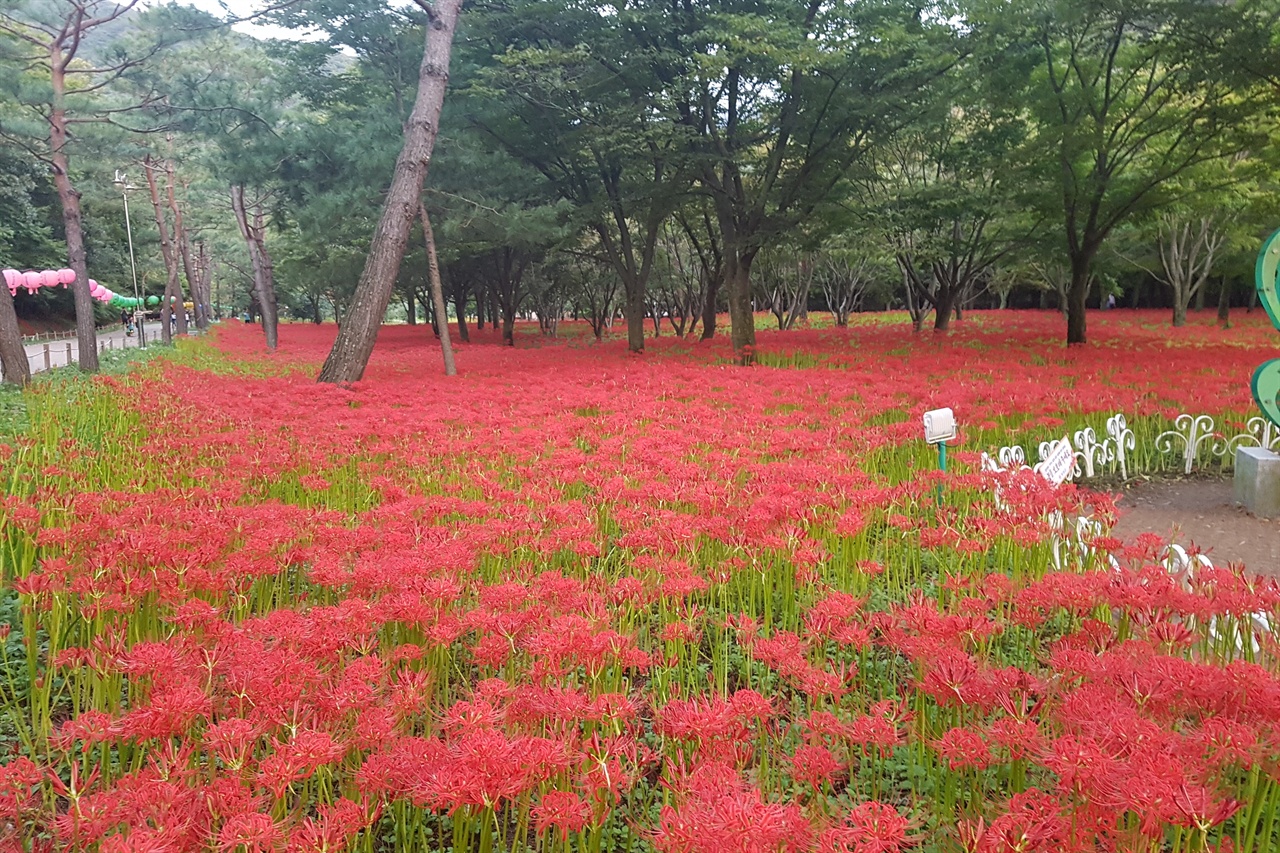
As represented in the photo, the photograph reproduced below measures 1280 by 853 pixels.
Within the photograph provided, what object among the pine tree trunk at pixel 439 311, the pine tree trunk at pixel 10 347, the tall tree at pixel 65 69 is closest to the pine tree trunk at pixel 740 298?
the pine tree trunk at pixel 439 311

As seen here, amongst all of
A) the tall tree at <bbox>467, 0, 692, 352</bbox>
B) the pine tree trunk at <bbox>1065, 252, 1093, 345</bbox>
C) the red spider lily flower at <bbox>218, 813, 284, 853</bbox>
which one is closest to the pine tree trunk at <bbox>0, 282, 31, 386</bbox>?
the tall tree at <bbox>467, 0, 692, 352</bbox>

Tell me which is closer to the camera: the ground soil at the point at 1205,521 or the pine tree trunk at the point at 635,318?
the ground soil at the point at 1205,521

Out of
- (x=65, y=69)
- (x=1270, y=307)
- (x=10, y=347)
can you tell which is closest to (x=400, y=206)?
(x=10, y=347)

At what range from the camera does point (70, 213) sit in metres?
13.4

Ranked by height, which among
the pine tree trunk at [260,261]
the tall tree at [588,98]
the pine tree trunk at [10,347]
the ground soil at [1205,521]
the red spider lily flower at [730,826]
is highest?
the tall tree at [588,98]

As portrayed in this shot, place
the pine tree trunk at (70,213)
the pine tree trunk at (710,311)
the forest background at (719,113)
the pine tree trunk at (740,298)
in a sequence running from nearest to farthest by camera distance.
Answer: the forest background at (719,113) → the pine tree trunk at (70,213) → the pine tree trunk at (740,298) → the pine tree trunk at (710,311)

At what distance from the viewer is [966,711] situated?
6.41 feet

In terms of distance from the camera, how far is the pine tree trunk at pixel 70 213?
12.6 meters

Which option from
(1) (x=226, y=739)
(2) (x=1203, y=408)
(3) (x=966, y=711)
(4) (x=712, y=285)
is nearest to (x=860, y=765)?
(3) (x=966, y=711)

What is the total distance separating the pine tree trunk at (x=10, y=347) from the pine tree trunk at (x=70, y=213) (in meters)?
2.97

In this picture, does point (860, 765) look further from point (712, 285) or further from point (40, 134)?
point (712, 285)

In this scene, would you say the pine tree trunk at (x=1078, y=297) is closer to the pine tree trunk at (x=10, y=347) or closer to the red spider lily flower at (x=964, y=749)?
the red spider lily flower at (x=964, y=749)

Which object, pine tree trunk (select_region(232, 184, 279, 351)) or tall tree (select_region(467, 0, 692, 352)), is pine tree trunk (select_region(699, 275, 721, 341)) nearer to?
tall tree (select_region(467, 0, 692, 352))

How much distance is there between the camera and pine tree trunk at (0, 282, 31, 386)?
976cm
